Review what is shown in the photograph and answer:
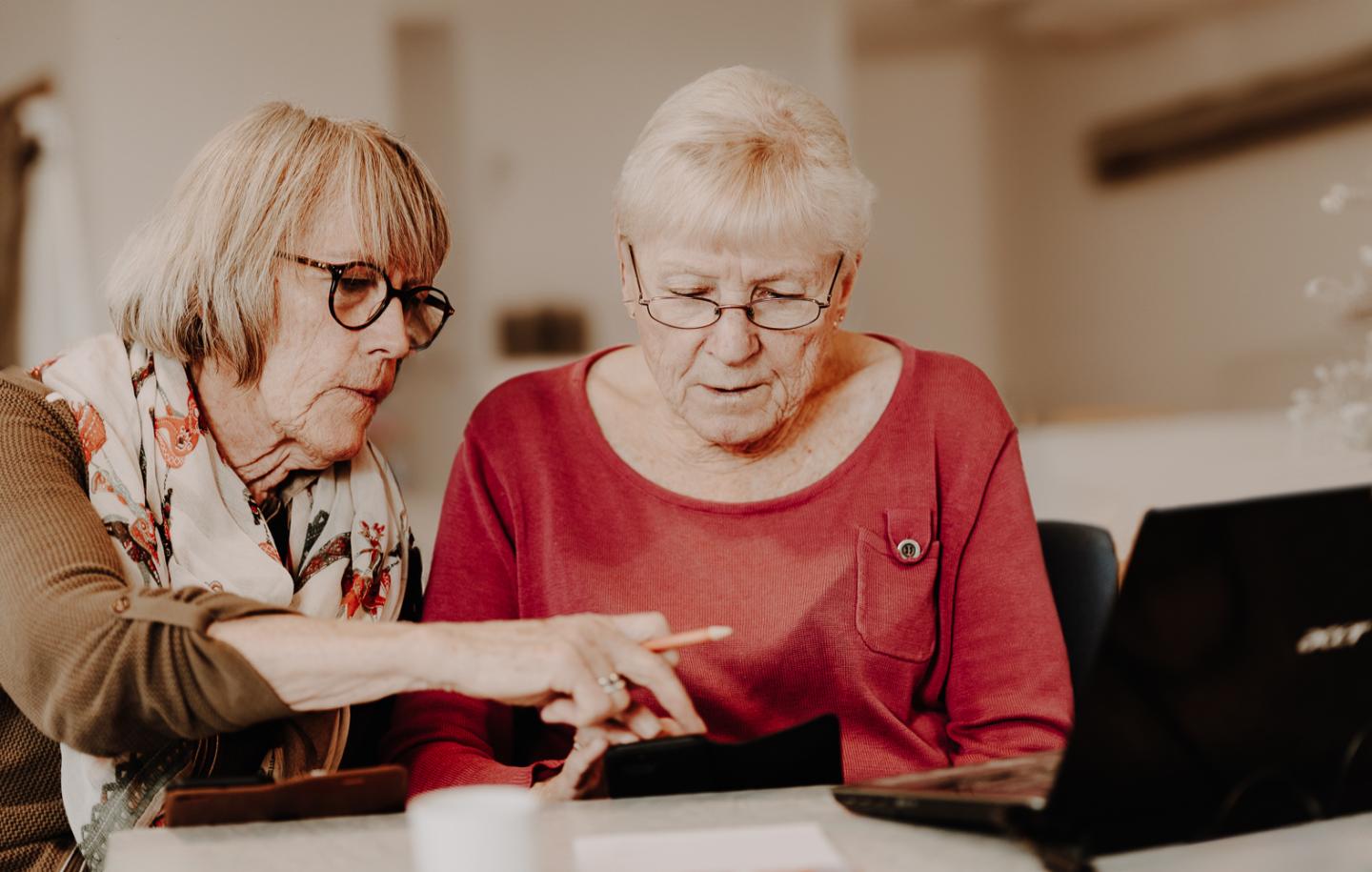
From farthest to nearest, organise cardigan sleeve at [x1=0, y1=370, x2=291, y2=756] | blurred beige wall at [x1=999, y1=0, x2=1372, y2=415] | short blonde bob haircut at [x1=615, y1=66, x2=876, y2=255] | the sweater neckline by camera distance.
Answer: blurred beige wall at [x1=999, y1=0, x2=1372, y2=415]
the sweater neckline
short blonde bob haircut at [x1=615, y1=66, x2=876, y2=255]
cardigan sleeve at [x1=0, y1=370, x2=291, y2=756]

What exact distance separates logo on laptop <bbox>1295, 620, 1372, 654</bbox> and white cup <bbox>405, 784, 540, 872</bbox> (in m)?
0.54

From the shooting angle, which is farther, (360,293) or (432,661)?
(360,293)

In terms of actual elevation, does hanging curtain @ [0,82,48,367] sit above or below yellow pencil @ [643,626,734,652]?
above

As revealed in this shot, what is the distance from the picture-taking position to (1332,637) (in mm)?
857

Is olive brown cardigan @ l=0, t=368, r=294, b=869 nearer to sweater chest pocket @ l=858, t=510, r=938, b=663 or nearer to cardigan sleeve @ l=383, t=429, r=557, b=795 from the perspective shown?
cardigan sleeve @ l=383, t=429, r=557, b=795

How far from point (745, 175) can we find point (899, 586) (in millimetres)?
501

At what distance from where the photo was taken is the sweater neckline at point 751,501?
1.46 m

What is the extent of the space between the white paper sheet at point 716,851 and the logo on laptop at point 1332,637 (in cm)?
35

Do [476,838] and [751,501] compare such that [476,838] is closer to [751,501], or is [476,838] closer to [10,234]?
[751,501]

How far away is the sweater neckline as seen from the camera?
4.79 ft

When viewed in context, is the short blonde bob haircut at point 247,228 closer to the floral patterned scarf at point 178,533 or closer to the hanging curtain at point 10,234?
the floral patterned scarf at point 178,533

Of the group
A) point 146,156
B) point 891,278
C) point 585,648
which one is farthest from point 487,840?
point 891,278

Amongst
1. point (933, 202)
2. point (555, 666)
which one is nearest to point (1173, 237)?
point (933, 202)

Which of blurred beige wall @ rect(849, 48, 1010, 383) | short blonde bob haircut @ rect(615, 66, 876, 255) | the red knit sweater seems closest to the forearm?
the red knit sweater
